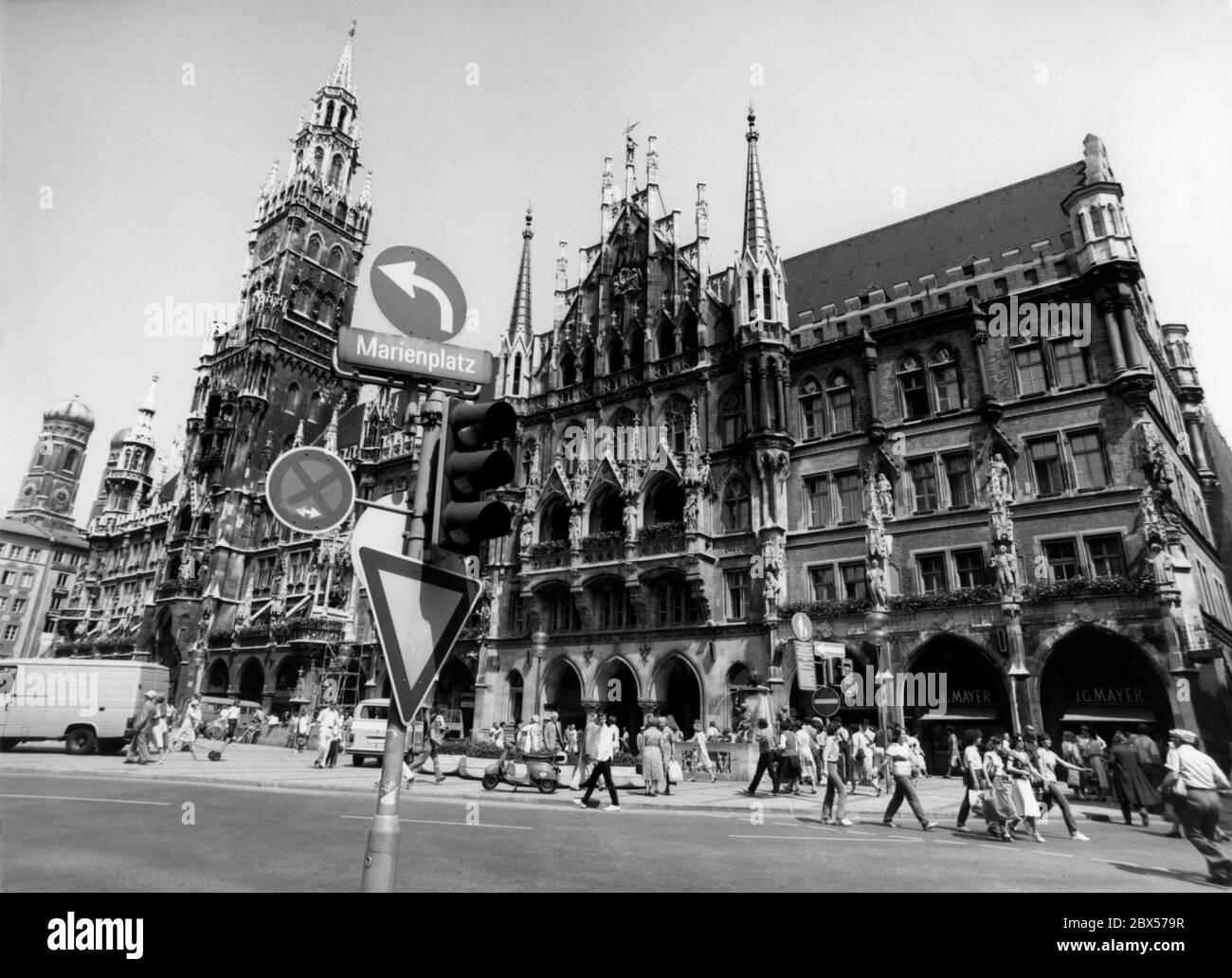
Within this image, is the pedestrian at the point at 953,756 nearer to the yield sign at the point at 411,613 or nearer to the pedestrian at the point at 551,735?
the pedestrian at the point at 551,735

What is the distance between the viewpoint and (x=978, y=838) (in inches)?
453

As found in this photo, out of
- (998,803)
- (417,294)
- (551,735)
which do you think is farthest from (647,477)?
(417,294)

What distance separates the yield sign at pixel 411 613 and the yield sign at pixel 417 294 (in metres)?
1.60

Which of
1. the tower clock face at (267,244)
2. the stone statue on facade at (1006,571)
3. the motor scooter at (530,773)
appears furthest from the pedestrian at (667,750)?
the tower clock face at (267,244)

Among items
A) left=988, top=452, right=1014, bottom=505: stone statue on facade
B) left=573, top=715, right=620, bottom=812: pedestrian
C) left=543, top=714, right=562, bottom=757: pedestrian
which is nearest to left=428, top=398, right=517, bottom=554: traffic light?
left=573, top=715, right=620, bottom=812: pedestrian

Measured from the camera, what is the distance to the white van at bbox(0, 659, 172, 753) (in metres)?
21.3

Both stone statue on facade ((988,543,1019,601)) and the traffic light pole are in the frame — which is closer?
the traffic light pole

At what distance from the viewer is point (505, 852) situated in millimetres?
8281

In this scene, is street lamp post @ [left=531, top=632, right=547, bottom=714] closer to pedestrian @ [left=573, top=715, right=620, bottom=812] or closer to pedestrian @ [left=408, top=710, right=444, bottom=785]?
pedestrian @ [left=408, top=710, right=444, bottom=785]

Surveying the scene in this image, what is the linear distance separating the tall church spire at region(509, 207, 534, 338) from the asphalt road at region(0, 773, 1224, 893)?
31.4 metres

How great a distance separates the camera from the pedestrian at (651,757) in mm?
16312
